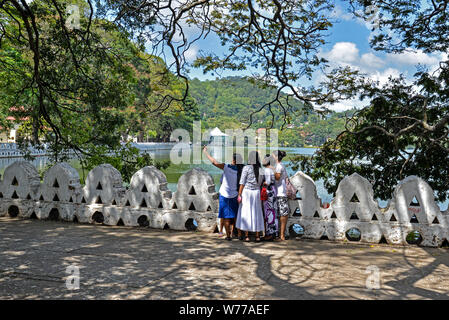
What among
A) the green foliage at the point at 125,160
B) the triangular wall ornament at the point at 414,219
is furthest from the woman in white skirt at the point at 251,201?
the green foliage at the point at 125,160

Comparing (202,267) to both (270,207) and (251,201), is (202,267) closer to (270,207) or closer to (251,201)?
(251,201)

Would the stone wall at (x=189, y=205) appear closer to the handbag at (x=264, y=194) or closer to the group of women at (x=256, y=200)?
the group of women at (x=256, y=200)

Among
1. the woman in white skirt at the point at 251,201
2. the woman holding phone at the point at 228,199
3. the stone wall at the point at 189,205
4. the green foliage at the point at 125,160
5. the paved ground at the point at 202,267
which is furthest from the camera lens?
the green foliage at the point at 125,160

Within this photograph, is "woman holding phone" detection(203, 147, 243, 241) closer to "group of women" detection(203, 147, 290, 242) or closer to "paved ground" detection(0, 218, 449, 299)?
"group of women" detection(203, 147, 290, 242)

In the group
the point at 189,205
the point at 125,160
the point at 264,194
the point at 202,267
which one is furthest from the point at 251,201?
the point at 125,160

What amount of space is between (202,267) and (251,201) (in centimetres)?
196

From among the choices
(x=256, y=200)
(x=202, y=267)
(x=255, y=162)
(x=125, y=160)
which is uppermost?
(x=125, y=160)

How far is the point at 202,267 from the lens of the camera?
485 centimetres

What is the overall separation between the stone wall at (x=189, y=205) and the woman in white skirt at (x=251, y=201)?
2.00 feet

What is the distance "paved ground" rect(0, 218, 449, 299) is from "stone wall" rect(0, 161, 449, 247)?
333 millimetres

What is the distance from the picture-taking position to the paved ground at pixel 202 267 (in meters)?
3.96

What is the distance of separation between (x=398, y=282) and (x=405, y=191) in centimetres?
226

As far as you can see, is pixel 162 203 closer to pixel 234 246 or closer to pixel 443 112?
pixel 234 246

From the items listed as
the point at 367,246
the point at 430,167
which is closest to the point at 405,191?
the point at 367,246
